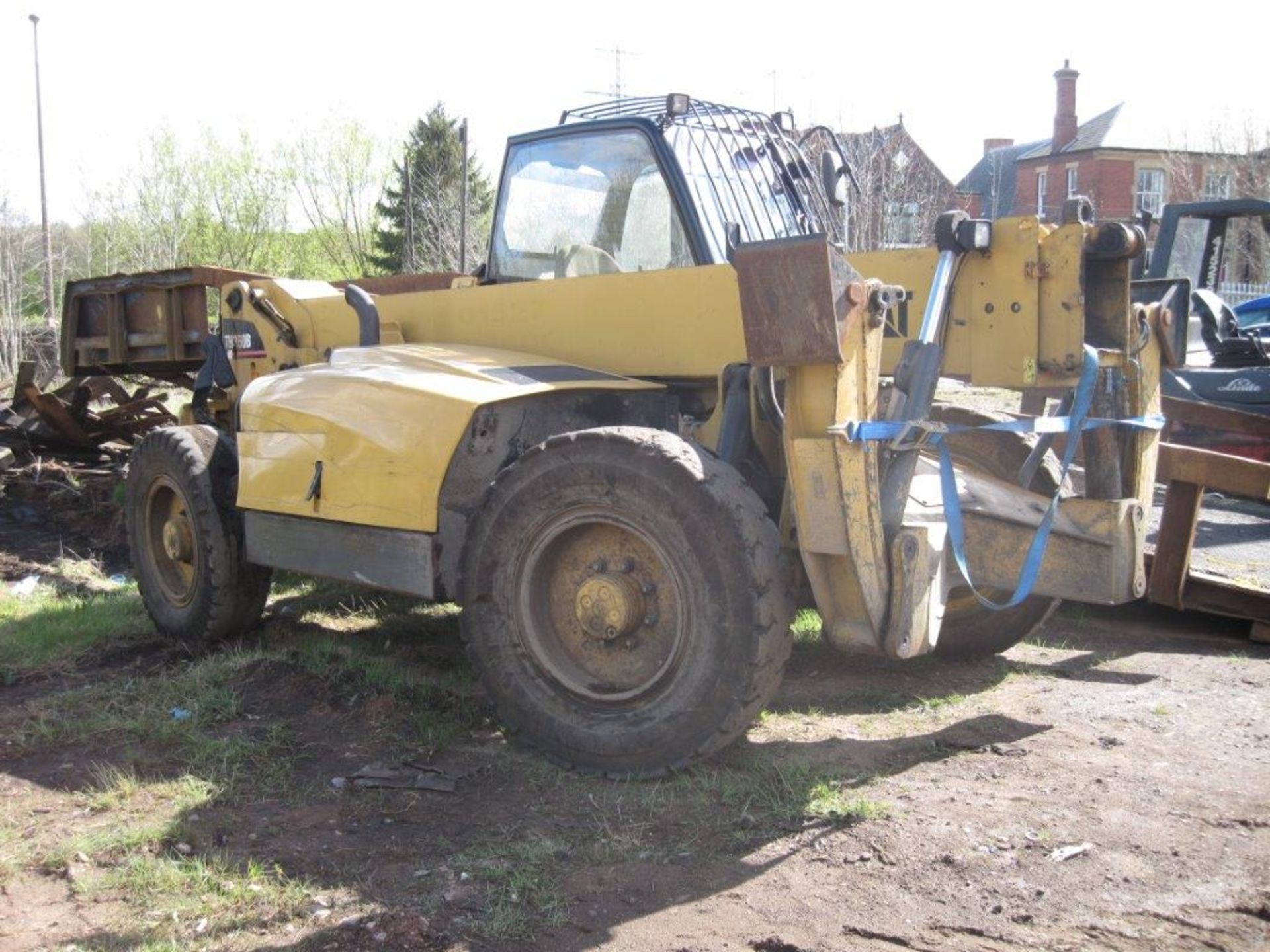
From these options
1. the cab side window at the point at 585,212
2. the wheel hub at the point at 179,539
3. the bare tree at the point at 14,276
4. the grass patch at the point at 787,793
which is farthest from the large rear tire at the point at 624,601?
the bare tree at the point at 14,276

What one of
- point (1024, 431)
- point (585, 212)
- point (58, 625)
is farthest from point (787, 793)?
point (58, 625)

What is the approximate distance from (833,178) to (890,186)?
14.9 meters

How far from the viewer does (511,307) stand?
18.1 ft

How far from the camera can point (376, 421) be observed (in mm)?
4848

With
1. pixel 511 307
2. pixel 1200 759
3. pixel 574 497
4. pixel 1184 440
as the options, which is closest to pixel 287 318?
pixel 511 307

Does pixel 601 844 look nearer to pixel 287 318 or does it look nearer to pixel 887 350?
pixel 887 350

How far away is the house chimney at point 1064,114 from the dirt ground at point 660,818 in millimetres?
35634

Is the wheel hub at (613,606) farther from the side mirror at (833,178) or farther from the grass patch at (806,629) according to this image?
the side mirror at (833,178)

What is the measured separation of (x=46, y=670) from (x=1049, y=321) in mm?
4924

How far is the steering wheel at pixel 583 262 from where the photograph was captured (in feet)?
18.1

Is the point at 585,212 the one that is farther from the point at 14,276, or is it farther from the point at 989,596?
the point at 14,276

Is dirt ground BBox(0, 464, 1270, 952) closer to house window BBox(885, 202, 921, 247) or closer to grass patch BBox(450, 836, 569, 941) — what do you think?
grass patch BBox(450, 836, 569, 941)

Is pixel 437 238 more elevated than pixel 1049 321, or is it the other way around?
pixel 437 238

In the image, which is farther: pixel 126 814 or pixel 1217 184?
pixel 1217 184
